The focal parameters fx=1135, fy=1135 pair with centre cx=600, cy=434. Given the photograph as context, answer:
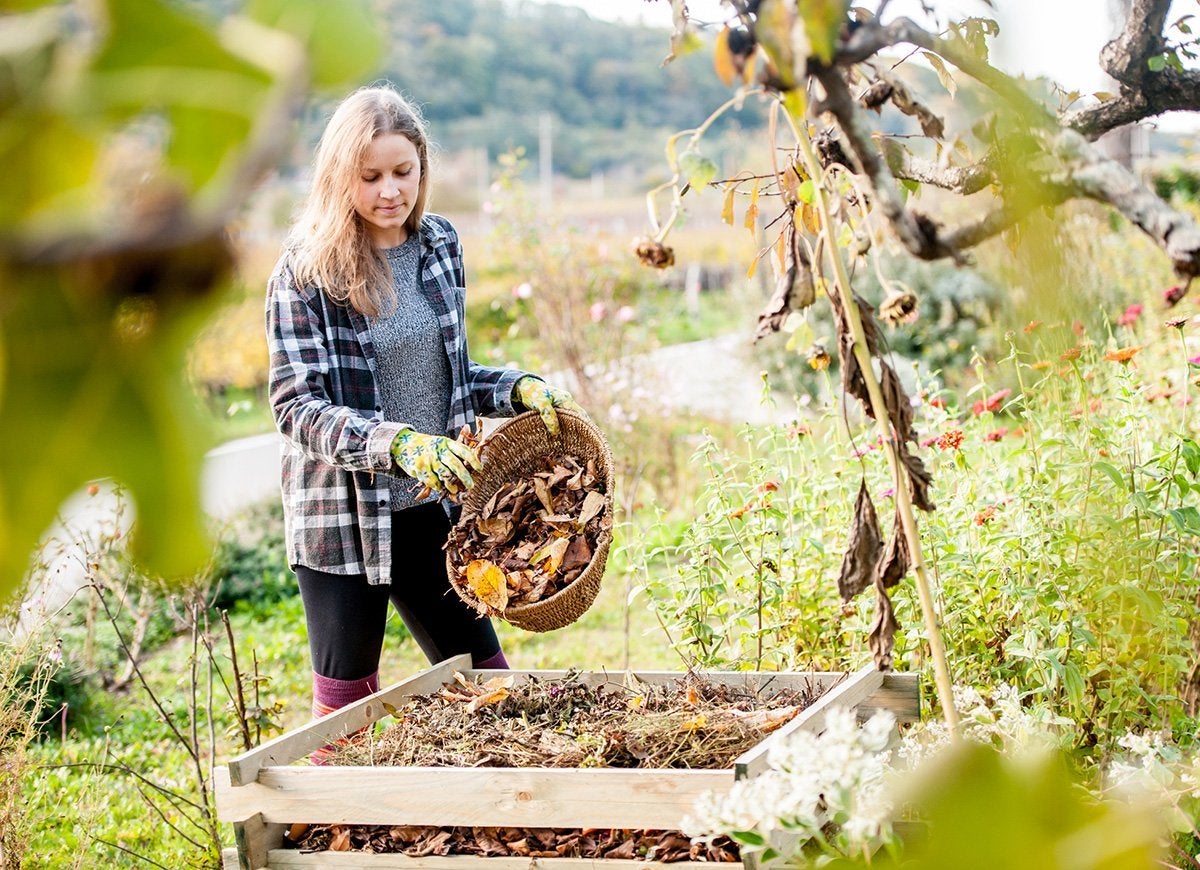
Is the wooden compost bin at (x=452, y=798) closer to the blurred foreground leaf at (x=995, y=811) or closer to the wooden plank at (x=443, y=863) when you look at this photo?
the wooden plank at (x=443, y=863)

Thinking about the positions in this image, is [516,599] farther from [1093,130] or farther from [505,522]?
[1093,130]

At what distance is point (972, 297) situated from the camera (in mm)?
7234

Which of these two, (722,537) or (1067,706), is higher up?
(722,537)

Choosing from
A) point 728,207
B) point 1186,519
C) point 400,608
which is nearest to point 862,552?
point 728,207

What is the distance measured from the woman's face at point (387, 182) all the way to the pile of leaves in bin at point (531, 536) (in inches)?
25.3

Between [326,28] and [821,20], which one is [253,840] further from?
[326,28]

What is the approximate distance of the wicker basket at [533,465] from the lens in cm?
217

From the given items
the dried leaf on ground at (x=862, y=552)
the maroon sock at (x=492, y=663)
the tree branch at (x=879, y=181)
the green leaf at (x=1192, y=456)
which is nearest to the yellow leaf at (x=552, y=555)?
the maroon sock at (x=492, y=663)

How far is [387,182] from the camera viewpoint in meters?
2.43

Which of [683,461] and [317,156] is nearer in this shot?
[317,156]

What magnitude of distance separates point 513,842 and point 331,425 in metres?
0.87

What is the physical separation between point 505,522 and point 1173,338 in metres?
2.52

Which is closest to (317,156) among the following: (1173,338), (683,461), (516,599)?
(516,599)

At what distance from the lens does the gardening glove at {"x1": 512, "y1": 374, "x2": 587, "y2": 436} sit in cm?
246
